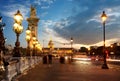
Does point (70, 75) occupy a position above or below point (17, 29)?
below

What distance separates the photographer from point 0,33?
25453mm

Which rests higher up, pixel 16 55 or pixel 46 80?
pixel 16 55

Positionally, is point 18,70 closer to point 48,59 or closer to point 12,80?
point 12,80

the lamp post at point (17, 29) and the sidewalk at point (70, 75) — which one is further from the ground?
the lamp post at point (17, 29)

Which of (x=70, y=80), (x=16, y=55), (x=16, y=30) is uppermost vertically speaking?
(x=16, y=30)

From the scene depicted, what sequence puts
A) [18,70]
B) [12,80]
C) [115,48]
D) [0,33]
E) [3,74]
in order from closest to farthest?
[3,74]
[12,80]
[0,33]
[18,70]
[115,48]

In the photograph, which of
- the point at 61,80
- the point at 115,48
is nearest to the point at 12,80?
the point at 61,80

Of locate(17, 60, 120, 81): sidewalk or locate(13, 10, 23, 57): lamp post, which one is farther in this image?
locate(13, 10, 23, 57): lamp post

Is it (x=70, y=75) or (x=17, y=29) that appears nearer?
(x=70, y=75)

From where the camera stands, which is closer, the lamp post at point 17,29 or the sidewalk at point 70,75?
the sidewalk at point 70,75

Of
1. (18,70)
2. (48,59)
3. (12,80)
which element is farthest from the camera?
(48,59)

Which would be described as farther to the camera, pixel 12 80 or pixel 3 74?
pixel 12 80

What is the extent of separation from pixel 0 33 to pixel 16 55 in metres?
6.49

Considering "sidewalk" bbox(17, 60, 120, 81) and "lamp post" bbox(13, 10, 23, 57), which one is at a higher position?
"lamp post" bbox(13, 10, 23, 57)
